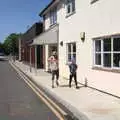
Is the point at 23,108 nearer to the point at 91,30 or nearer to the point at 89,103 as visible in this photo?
the point at 89,103

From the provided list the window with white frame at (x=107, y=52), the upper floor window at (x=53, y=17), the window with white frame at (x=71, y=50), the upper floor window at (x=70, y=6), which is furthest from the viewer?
the upper floor window at (x=53, y=17)

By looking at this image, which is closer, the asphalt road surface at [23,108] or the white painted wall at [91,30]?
the asphalt road surface at [23,108]

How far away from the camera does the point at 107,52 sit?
15383 mm

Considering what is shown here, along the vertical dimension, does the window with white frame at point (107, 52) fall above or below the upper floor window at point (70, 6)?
below

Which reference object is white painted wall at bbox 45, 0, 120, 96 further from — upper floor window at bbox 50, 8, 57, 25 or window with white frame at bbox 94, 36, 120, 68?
upper floor window at bbox 50, 8, 57, 25

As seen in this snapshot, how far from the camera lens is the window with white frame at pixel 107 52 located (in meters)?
14.3

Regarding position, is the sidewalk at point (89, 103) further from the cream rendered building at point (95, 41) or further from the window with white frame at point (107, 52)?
the window with white frame at point (107, 52)

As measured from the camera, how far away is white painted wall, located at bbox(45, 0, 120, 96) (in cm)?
1423

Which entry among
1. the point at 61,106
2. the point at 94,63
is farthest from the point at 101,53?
the point at 61,106

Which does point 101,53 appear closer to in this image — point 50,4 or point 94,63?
point 94,63

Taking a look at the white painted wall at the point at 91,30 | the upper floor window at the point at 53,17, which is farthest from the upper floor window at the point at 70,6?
the upper floor window at the point at 53,17

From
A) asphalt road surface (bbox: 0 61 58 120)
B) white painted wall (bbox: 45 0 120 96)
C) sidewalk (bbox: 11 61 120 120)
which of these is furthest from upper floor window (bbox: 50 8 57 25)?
asphalt road surface (bbox: 0 61 58 120)

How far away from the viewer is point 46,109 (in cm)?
1238

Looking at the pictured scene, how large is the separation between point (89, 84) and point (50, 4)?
12.9 metres
